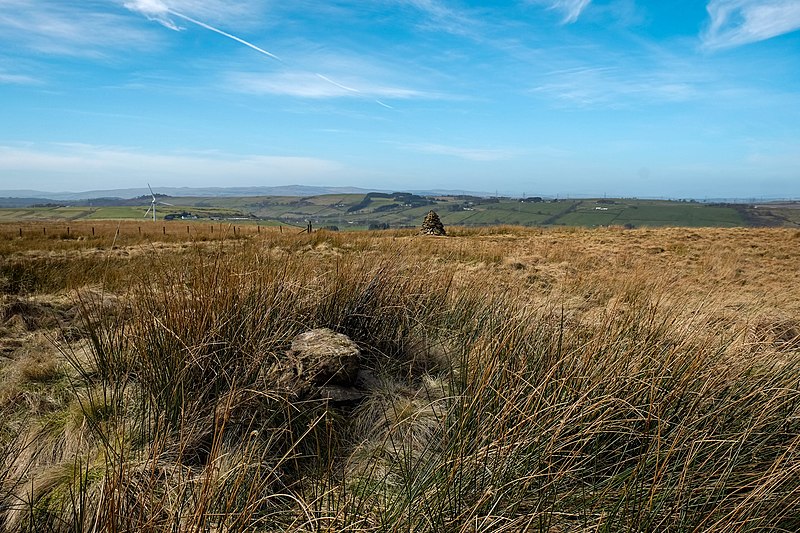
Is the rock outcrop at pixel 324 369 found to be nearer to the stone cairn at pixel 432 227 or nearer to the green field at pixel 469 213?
the stone cairn at pixel 432 227

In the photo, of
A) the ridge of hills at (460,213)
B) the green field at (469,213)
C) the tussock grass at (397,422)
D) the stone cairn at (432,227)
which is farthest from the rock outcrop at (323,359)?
the ridge of hills at (460,213)

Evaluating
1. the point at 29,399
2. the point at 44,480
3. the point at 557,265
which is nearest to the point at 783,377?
the point at 44,480

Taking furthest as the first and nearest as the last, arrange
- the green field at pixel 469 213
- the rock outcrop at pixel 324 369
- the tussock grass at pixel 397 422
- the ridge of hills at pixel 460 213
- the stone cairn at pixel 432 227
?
the green field at pixel 469 213, the ridge of hills at pixel 460 213, the stone cairn at pixel 432 227, the rock outcrop at pixel 324 369, the tussock grass at pixel 397 422

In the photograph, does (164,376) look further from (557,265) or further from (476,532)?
(557,265)

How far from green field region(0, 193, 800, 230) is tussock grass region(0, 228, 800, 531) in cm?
3739

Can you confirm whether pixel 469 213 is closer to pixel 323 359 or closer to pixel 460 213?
pixel 460 213

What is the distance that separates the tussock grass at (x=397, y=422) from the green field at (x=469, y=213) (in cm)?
3739

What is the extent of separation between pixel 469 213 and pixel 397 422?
110 m

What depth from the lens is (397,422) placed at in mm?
2053

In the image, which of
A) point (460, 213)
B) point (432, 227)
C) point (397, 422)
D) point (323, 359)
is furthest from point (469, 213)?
point (397, 422)

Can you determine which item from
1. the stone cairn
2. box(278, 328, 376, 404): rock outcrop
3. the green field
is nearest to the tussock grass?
box(278, 328, 376, 404): rock outcrop

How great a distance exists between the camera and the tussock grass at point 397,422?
6.01ft

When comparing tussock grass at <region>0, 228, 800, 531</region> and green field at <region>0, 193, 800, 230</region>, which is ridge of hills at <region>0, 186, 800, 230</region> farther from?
tussock grass at <region>0, 228, 800, 531</region>

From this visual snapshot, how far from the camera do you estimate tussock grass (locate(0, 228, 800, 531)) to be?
1.83m
